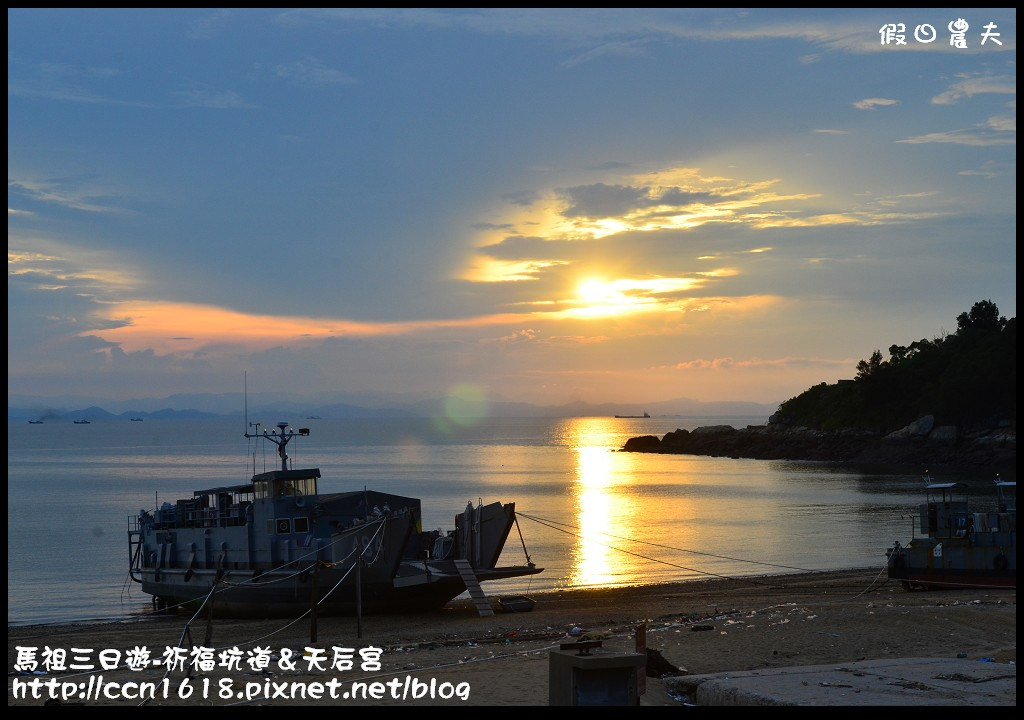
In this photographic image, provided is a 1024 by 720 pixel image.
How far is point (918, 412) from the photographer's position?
128 meters

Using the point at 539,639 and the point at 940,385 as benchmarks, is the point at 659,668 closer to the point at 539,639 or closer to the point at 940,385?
the point at 539,639

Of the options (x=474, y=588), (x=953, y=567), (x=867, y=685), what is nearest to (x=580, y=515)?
(x=953, y=567)

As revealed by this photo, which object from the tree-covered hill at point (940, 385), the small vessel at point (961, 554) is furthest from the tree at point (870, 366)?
the small vessel at point (961, 554)

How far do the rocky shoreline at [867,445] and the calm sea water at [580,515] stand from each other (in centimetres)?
535

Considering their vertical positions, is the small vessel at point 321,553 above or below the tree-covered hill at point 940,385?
below

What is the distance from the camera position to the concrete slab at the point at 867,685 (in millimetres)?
14860

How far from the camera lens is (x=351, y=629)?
93.9ft

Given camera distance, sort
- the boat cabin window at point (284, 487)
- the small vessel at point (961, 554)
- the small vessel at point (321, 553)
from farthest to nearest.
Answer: the boat cabin window at point (284, 487) → the small vessel at point (961, 554) → the small vessel at point (321, 553)

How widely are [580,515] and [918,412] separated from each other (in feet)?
219

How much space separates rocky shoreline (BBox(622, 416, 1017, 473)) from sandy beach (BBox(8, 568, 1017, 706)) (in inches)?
2728

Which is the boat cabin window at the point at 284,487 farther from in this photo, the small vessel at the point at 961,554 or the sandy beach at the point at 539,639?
the small vessel at the point at 961,554

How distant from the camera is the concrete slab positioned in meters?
14.9

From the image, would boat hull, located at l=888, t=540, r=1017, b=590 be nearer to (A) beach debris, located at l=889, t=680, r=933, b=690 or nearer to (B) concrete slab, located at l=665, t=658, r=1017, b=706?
(B) concrete slab, located at l=665, t=658, r=1017, b=706
